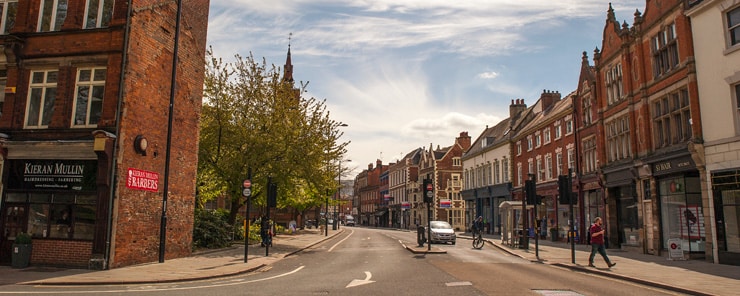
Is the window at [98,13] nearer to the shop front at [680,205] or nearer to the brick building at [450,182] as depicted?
the shop front at [680,205]

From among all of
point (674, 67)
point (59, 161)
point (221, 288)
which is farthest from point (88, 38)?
point (674, 67)

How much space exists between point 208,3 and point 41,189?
10.3 m

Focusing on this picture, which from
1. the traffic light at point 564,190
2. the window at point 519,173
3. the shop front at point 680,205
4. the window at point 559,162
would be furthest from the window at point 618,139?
the window at point 519,173

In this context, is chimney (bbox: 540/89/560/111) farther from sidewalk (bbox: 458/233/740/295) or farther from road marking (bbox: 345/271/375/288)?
road marking (bbox: 345/271/375/288)

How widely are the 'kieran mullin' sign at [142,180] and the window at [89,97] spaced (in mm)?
2214

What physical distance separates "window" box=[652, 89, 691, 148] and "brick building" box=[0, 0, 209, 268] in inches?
799

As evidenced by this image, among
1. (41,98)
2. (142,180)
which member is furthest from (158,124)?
(41,98)

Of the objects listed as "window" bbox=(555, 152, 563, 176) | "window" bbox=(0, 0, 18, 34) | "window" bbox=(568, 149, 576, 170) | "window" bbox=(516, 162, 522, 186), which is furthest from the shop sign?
"window" bbox=(516, 162, 522, 186)

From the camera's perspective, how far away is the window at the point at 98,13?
1724 cm

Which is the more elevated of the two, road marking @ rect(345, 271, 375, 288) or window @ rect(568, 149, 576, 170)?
window @ rect(568, 149, 576, 170)

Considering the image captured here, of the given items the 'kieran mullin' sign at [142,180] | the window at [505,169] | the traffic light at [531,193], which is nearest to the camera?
the 'kieran mullin' sign at [142,180]

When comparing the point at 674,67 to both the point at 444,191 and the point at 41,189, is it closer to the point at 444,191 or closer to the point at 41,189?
the point at 41,189

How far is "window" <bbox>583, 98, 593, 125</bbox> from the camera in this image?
31475 millimetres

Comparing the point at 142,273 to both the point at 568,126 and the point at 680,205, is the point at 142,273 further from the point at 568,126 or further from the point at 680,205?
the point at 568,126
